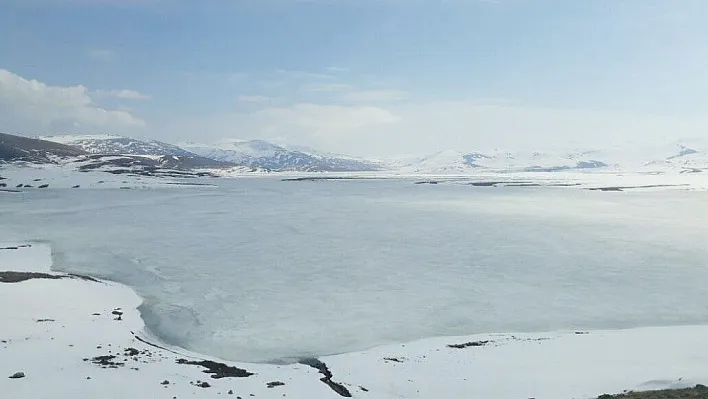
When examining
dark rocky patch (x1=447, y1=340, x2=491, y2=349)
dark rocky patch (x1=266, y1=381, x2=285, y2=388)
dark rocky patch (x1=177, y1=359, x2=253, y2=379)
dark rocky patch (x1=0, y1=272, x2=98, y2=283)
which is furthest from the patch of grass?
dark rocky patch (x1=0, y1=272, x2=98, y2=283)

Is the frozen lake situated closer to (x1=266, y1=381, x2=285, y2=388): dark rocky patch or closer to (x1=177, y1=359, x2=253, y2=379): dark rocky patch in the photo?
(x1=177, y1=359, x2=253, y2=379): dark rocky patch

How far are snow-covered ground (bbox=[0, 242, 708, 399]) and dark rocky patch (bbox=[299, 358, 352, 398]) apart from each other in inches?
1.2

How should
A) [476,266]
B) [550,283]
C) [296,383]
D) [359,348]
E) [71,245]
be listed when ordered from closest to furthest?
[296,383] < [359,348] < [550,283] < [476,266] < [71,245]

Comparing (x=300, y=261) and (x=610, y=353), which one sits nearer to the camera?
(x=610, y=353)

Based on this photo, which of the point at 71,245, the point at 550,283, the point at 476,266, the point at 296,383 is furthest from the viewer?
the point at 71,245

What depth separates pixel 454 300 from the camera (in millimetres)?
22547

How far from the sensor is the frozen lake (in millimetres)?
19469

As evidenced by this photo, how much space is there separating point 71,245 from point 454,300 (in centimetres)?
2754

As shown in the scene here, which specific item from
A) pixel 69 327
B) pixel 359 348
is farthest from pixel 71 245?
pixel 359 348

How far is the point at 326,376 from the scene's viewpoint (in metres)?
14.7

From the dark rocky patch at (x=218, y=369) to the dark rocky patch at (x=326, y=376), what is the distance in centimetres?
203

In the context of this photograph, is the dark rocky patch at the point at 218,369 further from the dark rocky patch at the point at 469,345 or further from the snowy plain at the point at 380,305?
the dark rocky patch at the point at 469,345

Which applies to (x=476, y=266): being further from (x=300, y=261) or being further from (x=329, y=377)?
(x=329, y=377)

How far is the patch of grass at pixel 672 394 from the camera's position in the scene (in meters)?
12.3
